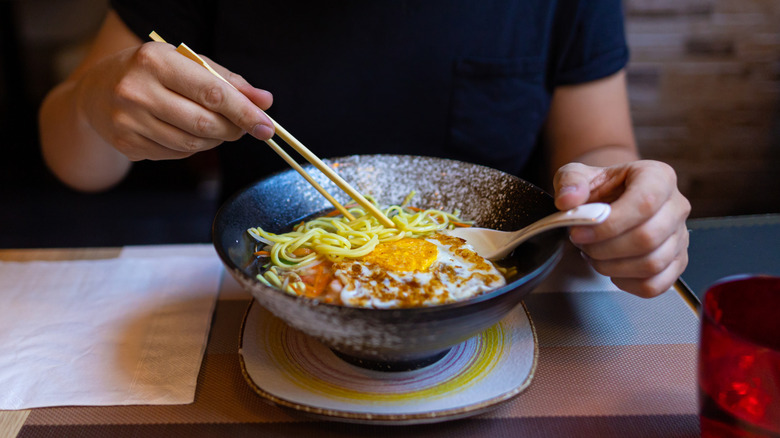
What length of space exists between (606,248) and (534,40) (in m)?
0.96

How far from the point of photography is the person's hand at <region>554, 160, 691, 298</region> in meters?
0.91

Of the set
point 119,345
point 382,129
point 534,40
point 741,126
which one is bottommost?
point 741,126

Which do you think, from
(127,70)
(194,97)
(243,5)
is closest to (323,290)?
(194,97)

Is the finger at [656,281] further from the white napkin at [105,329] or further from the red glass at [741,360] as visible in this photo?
the white napkin at [105,329]

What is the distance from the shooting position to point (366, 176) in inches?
52.6

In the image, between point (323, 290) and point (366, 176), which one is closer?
point (323, 290)

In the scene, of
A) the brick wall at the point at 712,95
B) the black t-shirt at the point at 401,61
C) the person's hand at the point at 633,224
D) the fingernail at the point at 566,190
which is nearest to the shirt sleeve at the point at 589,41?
the black t-shirt at the point at 401,61

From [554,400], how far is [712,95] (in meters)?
2.85

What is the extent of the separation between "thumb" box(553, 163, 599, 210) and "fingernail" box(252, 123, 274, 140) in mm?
523

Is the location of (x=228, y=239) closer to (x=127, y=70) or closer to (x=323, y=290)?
(x=323, y=290)

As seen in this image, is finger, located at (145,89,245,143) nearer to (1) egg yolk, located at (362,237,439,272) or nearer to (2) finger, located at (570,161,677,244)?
(1) egg yolk, located at (362,237,439,272)

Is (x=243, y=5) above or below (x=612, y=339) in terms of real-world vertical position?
above

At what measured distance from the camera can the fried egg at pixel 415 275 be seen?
0.90 meters

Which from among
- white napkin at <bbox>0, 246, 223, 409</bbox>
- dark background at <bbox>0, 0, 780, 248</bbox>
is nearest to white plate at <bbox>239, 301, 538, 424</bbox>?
white napkin at <bbox>0, 246, 223, 409</bbox>
